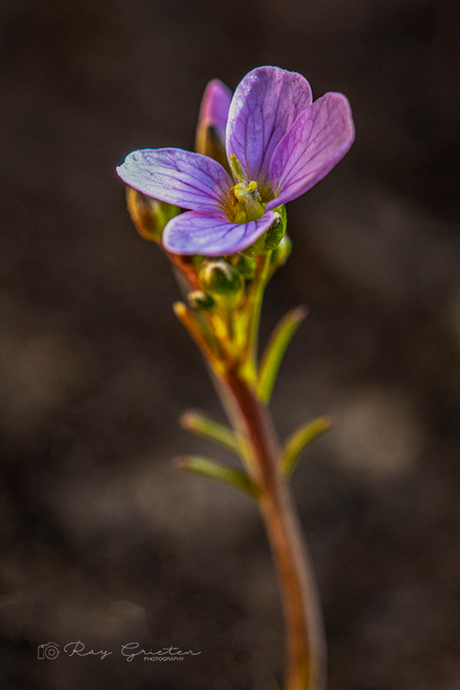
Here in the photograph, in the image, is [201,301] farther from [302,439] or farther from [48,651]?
[48,651]

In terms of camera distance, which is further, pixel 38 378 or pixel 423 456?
pixel 38 378

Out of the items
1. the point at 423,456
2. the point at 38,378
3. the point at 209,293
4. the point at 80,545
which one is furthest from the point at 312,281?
the point at 209,293

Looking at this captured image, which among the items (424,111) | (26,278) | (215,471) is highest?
(424,111)

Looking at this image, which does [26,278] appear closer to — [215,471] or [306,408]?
[306,408]

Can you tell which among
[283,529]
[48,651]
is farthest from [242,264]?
[48,651]

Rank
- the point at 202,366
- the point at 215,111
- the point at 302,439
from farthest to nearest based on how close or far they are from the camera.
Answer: the point at 202,366, the point at 302,439, the point at 215,111

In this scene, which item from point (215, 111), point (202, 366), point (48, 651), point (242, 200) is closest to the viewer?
point (242, 200)

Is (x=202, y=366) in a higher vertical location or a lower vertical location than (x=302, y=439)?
higher

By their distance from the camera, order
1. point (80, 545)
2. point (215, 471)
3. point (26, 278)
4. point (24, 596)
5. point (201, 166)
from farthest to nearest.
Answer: point (26, 278), point (80, 545), point (24, 596), point (215, 471), point (201, 166)
